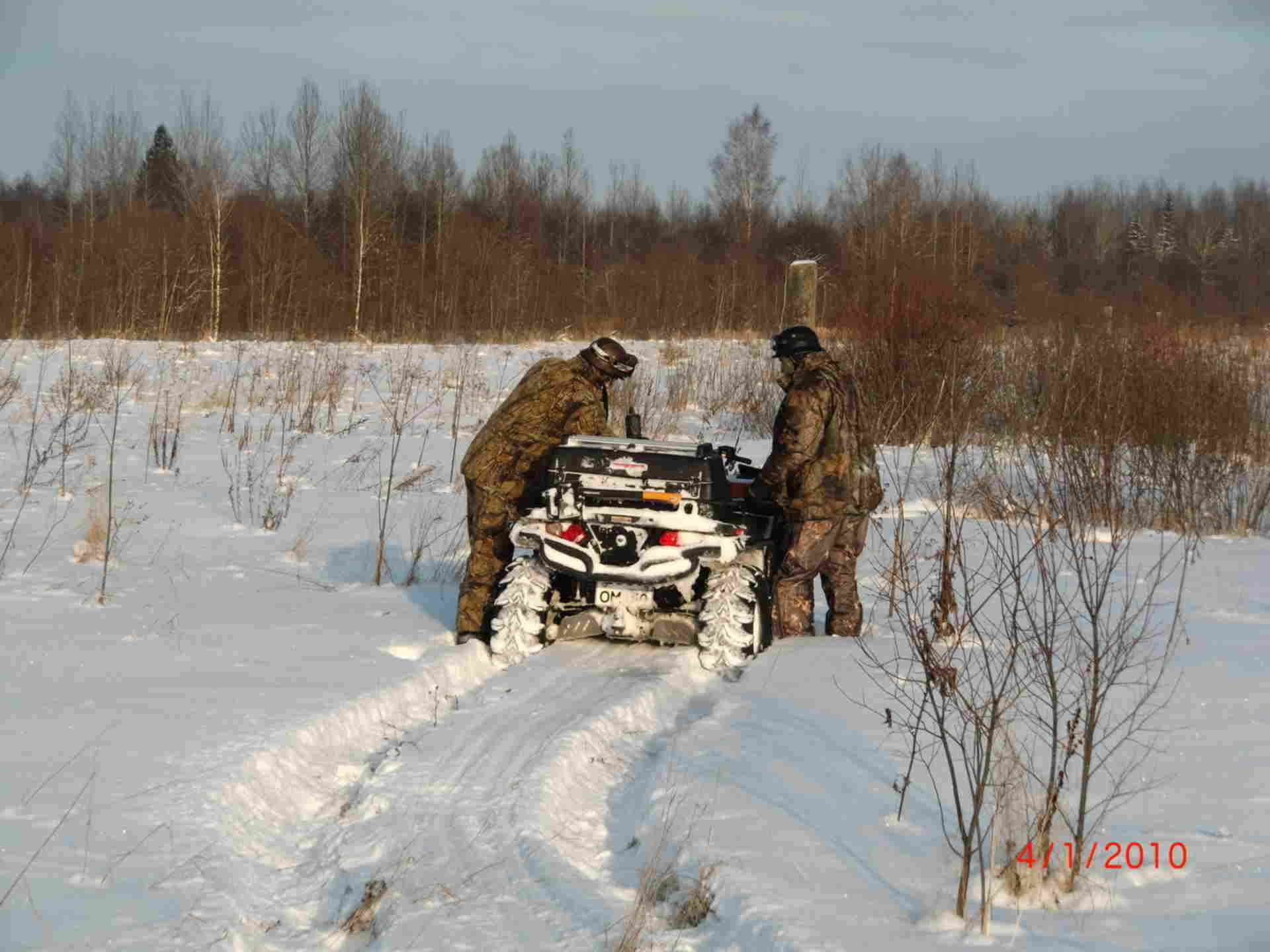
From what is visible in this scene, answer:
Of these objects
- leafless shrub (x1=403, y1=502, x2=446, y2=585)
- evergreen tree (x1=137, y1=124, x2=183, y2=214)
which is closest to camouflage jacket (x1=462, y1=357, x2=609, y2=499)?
leafless shrub (x1=403, y1=502, x2=446, y2=585)

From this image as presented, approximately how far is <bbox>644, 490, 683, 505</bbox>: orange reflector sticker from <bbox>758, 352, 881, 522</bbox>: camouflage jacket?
1.24 meters

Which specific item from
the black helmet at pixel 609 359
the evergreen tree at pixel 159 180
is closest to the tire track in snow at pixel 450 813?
the black helmet at pixel 609 359

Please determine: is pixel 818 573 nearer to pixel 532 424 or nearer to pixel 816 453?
pixel 816 453

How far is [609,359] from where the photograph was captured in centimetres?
787

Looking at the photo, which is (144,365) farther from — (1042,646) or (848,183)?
(848,183)

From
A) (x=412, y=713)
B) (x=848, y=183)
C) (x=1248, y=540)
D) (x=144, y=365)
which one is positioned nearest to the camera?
(x=412, y=713)

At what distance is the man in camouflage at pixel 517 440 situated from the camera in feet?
25.3

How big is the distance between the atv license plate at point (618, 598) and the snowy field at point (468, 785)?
1.14 ft

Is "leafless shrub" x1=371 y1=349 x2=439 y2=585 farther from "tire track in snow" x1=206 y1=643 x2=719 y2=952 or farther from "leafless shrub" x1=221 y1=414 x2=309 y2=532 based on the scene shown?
"tire track in snow" x1=206 y1=643 x2=719 y2=952

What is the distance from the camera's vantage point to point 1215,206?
62.7 meters

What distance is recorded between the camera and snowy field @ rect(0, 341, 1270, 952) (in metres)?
3.80

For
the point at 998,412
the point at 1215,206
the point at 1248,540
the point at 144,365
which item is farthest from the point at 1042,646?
the point at 1215,206

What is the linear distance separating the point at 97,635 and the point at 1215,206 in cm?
6567

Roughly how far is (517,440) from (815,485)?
192cm
